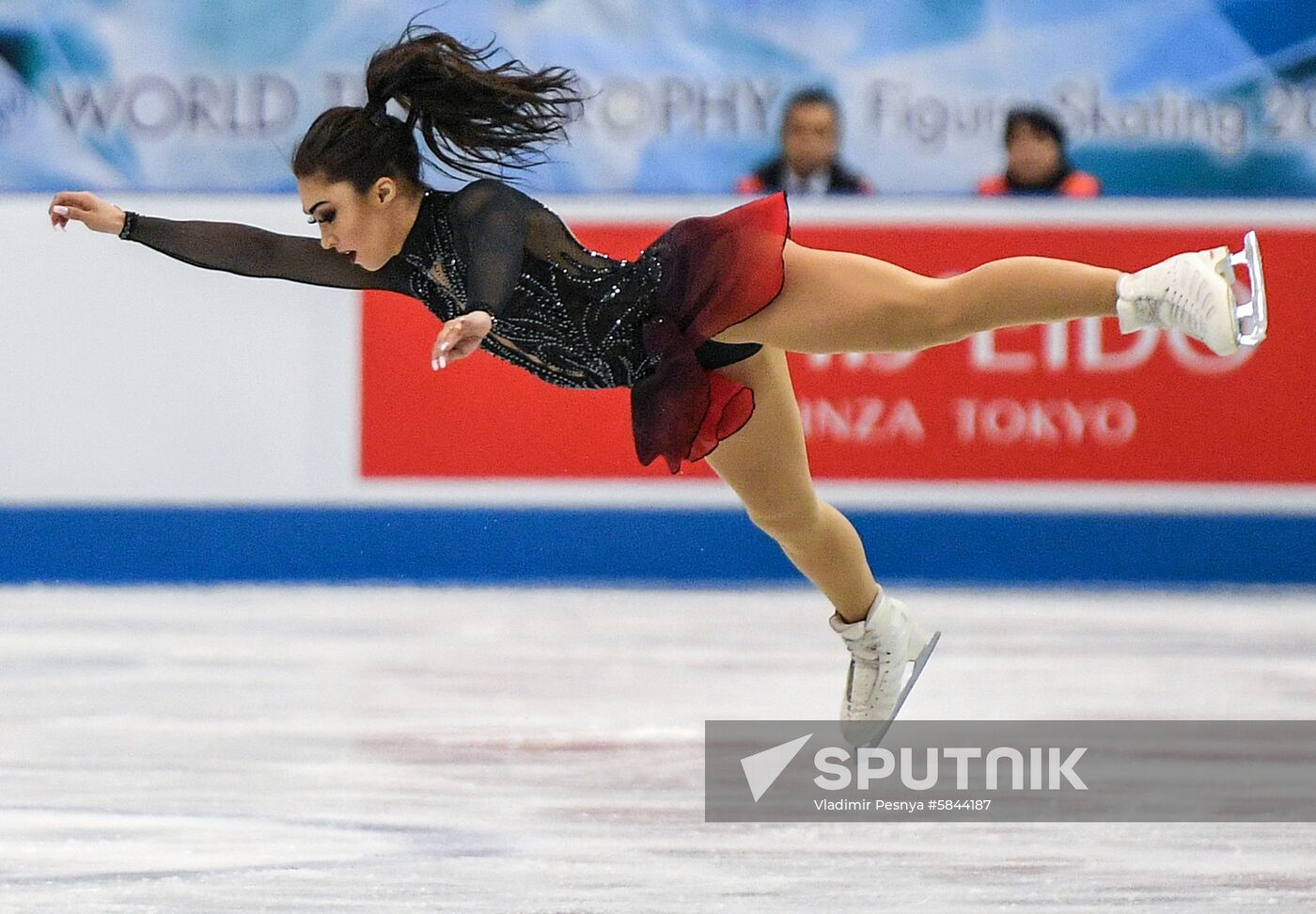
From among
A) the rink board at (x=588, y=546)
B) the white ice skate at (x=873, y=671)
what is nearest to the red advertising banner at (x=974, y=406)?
the rink board at (x=588, y=546)

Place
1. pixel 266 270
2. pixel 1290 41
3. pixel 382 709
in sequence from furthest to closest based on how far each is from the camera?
1. pixel 1290 41
2. pixel 382 709
3. pixel 266 270

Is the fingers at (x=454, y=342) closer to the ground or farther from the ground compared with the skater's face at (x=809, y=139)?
closer to the ground

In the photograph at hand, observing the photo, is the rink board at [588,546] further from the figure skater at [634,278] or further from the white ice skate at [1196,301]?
the white ice skate at [1196,301]

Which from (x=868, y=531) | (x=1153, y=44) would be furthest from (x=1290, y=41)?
(x=868, y=531)

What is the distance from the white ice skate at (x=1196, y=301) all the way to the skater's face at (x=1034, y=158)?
2655 mm

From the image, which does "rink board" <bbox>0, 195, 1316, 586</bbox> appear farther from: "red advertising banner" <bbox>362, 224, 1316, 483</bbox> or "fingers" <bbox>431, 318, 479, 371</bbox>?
"fingers" <bbox>431, 318, 479, 371</bbox>

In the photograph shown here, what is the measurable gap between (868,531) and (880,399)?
346 millimetres

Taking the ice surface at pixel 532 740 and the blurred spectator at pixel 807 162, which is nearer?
the ice surface at pixel 532 740

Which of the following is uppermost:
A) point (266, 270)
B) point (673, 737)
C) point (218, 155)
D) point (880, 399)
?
point (218, 155)

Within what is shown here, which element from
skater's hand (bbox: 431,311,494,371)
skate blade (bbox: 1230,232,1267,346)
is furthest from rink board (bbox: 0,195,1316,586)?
skater's hand (bbox: 431,311,494,371)

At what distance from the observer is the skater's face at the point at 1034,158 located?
16.9 ft

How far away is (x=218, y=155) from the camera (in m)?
5.43

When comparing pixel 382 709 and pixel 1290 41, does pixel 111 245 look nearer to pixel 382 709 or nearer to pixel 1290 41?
pixel 382 709

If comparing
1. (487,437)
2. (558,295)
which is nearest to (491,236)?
(558,295)
